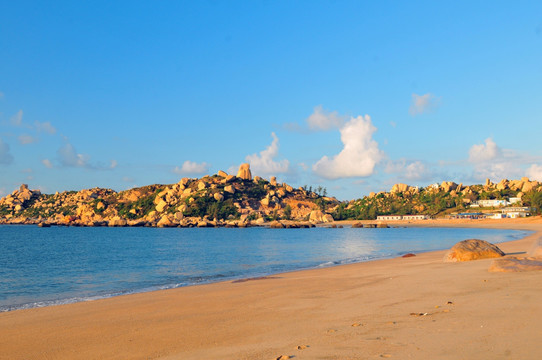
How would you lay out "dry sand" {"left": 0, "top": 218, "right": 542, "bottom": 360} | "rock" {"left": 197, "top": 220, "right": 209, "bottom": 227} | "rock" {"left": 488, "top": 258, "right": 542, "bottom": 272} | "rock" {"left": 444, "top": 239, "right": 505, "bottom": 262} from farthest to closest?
"rock" {"left": 197, "top": 220, "right": 209, "bottom": 227} < "rock" {"left": 444, "top": 239, "right": 505, "bottom": 262} < "rock" {"left": 488, "top": 258, "right": 542, "bottom": 272} < "dry sand" {"left": 0, "top": 218, "right": 542, "bottom": 360}

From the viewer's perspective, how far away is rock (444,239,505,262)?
2203 cm

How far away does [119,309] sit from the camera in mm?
14125

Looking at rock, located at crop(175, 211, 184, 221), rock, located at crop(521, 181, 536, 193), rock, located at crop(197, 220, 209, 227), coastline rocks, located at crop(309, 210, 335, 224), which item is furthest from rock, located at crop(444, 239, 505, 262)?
rock, located at crop(521, 181, 536, 193)

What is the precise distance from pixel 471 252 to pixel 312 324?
1569cm

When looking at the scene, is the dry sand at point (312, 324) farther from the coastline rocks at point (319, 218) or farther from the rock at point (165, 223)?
the coastline rocks at point (319, 218)

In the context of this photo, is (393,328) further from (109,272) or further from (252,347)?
(109,272)

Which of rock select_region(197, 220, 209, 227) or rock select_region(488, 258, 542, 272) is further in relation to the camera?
rock select_region(197, 220, 209, 227)

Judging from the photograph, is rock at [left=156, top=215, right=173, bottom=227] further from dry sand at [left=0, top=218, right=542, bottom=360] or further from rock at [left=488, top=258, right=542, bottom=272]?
rock at [left=488, top=258, right=542, bottom=272]

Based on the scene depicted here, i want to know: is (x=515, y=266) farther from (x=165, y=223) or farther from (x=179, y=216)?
(x=179, y=216)

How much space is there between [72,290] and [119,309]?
914 centimetres

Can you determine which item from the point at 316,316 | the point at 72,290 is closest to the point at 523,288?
the point at 316,316

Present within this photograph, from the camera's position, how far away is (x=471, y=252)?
22109 millimetres

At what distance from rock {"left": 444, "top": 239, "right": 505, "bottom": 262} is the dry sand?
6517 mm

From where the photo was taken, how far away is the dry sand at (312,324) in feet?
23.2
